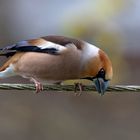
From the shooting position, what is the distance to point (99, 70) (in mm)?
5594

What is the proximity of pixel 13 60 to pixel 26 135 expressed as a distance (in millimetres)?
3470

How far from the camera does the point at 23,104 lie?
9547mm

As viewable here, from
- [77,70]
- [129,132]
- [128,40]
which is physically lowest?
[129,132]

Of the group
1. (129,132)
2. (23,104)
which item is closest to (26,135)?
(23,104)

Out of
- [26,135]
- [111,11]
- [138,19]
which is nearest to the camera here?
[26,135]

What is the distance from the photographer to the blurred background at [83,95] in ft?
30.5

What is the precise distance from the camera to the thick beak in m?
5.42

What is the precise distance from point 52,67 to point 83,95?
429cm

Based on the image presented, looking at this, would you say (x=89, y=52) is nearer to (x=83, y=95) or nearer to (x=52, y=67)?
(x=52, y=67)

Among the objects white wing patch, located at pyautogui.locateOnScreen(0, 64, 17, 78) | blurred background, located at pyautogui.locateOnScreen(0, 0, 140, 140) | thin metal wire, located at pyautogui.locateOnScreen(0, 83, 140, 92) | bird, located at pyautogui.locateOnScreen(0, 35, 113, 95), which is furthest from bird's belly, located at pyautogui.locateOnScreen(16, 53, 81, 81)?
blurred background, located at pyautogui.locateOnScreen(0, 0, 140, 140)

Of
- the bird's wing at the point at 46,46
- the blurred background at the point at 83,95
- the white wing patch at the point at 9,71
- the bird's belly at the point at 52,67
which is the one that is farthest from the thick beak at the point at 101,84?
the blurred background at the point at 83,95

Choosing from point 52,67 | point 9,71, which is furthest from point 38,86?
point 9,71

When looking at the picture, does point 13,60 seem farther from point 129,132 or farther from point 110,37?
point 110,37

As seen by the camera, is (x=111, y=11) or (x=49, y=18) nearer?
(x=111, y=11)
